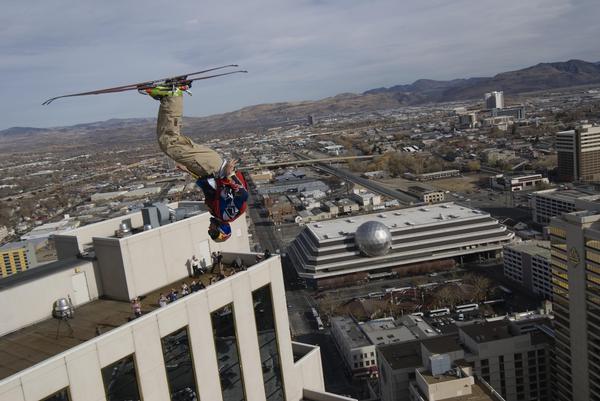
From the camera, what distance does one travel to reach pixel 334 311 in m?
33.1

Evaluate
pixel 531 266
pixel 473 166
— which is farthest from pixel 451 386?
pixel 473 166

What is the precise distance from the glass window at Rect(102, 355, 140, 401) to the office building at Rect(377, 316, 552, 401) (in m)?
17.0

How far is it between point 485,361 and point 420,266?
61.1 ft

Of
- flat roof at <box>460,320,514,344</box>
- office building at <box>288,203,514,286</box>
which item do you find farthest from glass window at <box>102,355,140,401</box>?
office building at <box>288,203,514,286</box>

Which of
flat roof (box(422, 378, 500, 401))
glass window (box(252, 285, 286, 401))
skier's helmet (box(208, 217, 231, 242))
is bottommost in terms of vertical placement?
flat roof (box(422, 378, 500, 401))

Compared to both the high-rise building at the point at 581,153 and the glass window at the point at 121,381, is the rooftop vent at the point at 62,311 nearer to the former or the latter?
the glass window at the point at 121,381


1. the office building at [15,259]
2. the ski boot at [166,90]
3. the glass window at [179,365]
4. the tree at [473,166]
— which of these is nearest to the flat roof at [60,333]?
the glass window at [179,365]

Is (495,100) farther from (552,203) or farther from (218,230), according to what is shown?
(218,230)

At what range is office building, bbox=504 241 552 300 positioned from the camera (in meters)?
33.1

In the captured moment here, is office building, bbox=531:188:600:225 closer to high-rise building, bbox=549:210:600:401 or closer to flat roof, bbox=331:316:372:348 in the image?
flat roof, bbox=331:316:372:348

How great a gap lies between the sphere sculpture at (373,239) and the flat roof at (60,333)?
3362cm

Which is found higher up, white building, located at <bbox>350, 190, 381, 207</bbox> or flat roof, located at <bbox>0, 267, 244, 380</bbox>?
flat roof, located at <bbox>0, 267, 244, 380</bbox>

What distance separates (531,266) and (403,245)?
9681 mm

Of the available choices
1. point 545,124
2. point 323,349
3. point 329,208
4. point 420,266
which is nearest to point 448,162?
point 329,208
